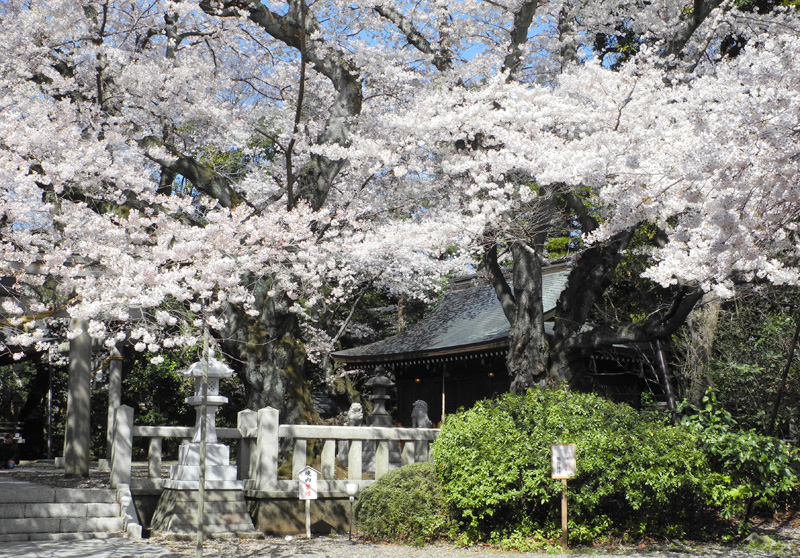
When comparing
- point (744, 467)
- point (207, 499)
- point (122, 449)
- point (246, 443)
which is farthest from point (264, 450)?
point (744, 467)

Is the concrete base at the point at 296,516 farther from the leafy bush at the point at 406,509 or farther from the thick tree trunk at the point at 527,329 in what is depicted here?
the thick tree trunk at the point at 527,329

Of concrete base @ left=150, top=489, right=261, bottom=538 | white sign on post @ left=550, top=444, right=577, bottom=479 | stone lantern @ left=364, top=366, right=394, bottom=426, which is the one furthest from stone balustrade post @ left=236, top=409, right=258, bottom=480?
stone lantern @ left=364, top=366, right=394, bottom=426

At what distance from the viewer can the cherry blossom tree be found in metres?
7.77

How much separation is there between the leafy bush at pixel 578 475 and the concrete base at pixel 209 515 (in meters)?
2.58

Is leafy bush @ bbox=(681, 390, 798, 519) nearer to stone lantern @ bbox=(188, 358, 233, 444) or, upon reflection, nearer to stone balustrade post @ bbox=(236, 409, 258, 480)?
stone balustrade post @ bbox=(236, 409, 258, 480)

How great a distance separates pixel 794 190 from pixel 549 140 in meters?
5.90

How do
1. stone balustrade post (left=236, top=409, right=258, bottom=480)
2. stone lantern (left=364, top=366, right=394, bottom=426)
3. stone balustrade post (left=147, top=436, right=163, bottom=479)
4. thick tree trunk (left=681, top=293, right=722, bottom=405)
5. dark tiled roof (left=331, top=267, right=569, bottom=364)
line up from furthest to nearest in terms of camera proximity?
dark tiled roof (left=331, top=267, right=569, bottom=364), stone lantern (left=364, top=366, right=394, bottom=426), thick tree trunk (left=681, top=293, right=722, bottom=405), stone balustrade post (left=236, top=409, right=258, bottom=480), stone balustrade post (left=147, top=436, right=163, bottom=479)

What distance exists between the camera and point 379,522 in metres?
9.23

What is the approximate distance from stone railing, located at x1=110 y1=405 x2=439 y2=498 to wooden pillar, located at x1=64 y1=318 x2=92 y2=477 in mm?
2300

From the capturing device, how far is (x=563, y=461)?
8016 mm

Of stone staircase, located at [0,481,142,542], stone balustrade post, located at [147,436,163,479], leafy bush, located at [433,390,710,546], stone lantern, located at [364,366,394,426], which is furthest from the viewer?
stone lantern, located at [364,366,394,426]

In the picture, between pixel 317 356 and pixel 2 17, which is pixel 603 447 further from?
pixel 317 356

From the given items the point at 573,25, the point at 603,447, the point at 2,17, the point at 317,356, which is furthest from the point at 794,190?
the point at 317,356

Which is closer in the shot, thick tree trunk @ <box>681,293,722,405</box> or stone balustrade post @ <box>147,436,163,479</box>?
stone balustrade post @ <box>147,436,163,479</box>
